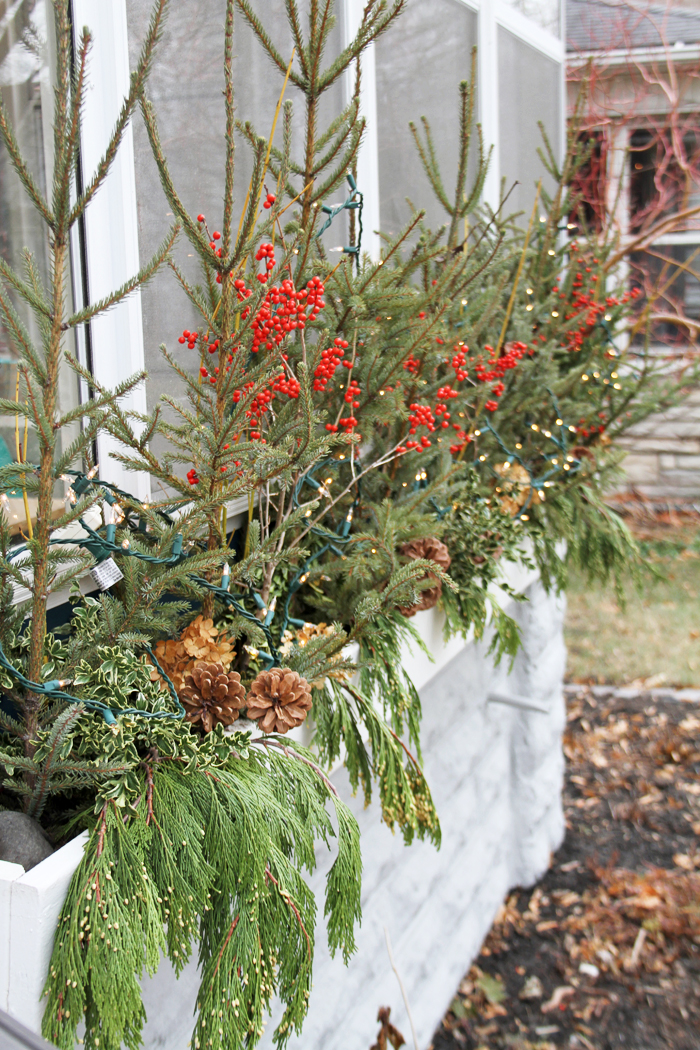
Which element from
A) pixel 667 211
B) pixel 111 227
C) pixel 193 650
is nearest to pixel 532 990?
pixel 193 650

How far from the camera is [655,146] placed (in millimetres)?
6520

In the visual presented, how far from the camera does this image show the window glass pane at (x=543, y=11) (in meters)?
3.31

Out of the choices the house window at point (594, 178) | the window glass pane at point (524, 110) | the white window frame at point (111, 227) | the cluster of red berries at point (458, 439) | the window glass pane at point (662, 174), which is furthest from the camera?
the window glass pane at point (662, 174)

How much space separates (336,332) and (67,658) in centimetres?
73

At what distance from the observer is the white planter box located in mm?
967

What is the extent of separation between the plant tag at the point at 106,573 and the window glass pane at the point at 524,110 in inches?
99.0

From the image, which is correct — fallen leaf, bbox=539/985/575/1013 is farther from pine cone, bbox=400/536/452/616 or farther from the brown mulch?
pine cone, bbox=400/536/452/616

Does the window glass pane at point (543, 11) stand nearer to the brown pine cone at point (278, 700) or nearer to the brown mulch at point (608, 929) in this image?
the brown pine cone at point (278, 700)

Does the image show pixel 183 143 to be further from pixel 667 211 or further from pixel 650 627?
pixel 667 211

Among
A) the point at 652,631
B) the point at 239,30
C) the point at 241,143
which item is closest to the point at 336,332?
the point at 241,143

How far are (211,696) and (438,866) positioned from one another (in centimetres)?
181

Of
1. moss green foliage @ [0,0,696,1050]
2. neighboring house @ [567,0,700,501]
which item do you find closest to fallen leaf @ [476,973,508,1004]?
moss green foliage @ [0,0,696,1050]

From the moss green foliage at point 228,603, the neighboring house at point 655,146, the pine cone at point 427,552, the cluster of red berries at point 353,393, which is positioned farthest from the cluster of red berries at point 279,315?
the neighboring house at point 655,146

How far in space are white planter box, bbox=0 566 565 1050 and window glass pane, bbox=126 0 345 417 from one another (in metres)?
0.80
